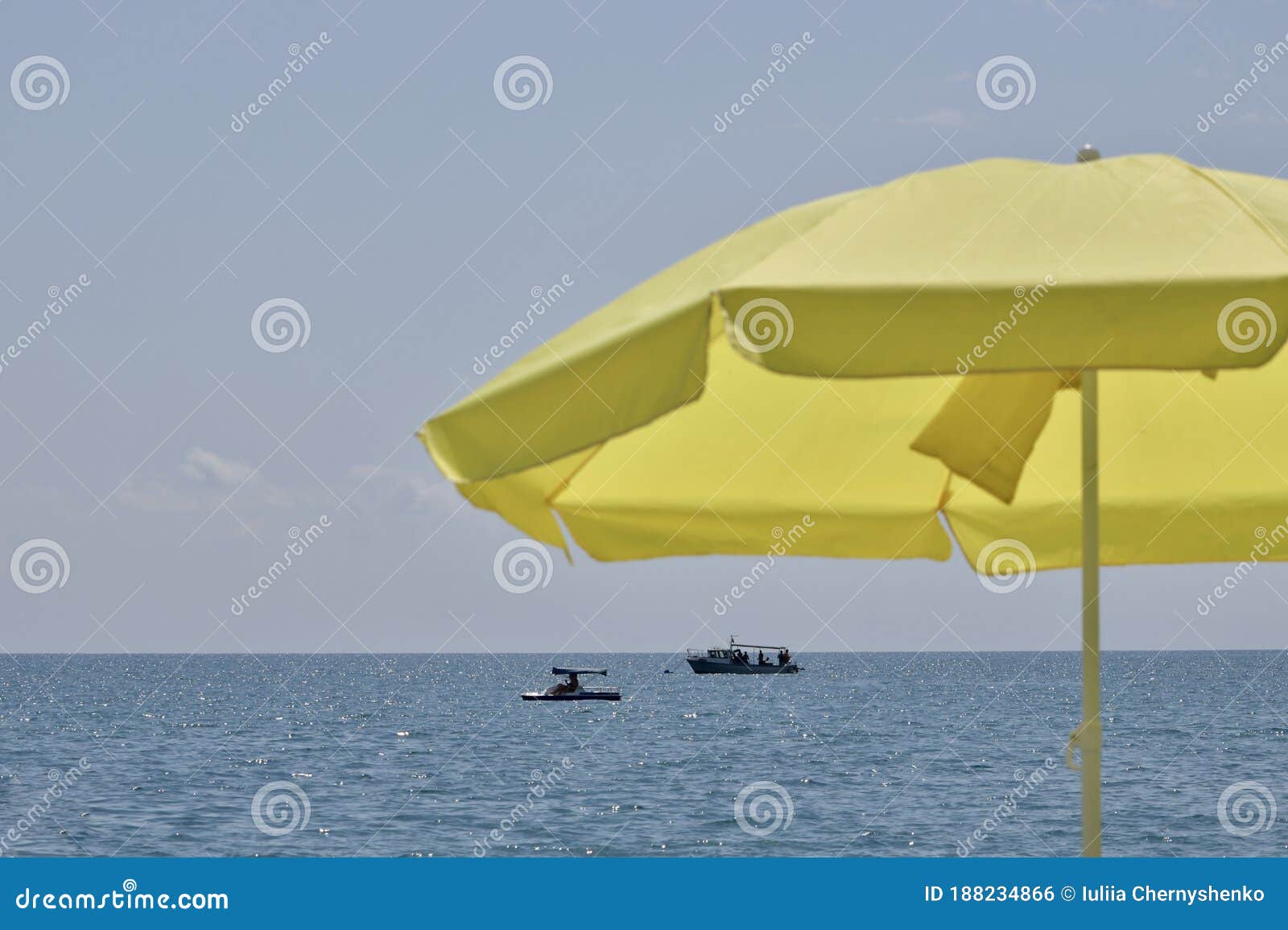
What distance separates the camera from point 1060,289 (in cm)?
255

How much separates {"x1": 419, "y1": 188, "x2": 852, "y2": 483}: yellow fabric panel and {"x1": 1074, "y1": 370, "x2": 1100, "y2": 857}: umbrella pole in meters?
0.90

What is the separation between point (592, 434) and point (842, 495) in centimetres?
154

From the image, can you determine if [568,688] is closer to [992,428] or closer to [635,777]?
[635,777]

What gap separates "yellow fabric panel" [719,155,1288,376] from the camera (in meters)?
2.52

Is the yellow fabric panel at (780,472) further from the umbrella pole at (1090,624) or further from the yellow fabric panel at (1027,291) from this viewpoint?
the yellow fabric panel at (1027,291)

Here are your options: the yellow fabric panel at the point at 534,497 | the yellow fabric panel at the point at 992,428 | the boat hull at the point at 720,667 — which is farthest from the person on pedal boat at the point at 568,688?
the yellow fabric panel at the point at 992,428

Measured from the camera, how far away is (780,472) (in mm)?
4148

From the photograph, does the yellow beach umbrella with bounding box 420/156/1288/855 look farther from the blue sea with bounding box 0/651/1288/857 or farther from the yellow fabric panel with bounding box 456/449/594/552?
the blue sea with bounding box 0/651/1288/857

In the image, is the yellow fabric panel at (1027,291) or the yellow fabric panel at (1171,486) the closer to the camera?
the yellow fabric panel at (1027,291)

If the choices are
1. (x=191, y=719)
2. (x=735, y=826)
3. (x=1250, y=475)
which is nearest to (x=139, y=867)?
(x=1250, y=475)

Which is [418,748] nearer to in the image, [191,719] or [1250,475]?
[191,719]

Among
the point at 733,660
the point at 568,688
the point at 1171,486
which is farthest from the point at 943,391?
the point at 733,660

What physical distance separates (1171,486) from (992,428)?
811 millimetres

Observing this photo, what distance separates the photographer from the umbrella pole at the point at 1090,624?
3523mm
